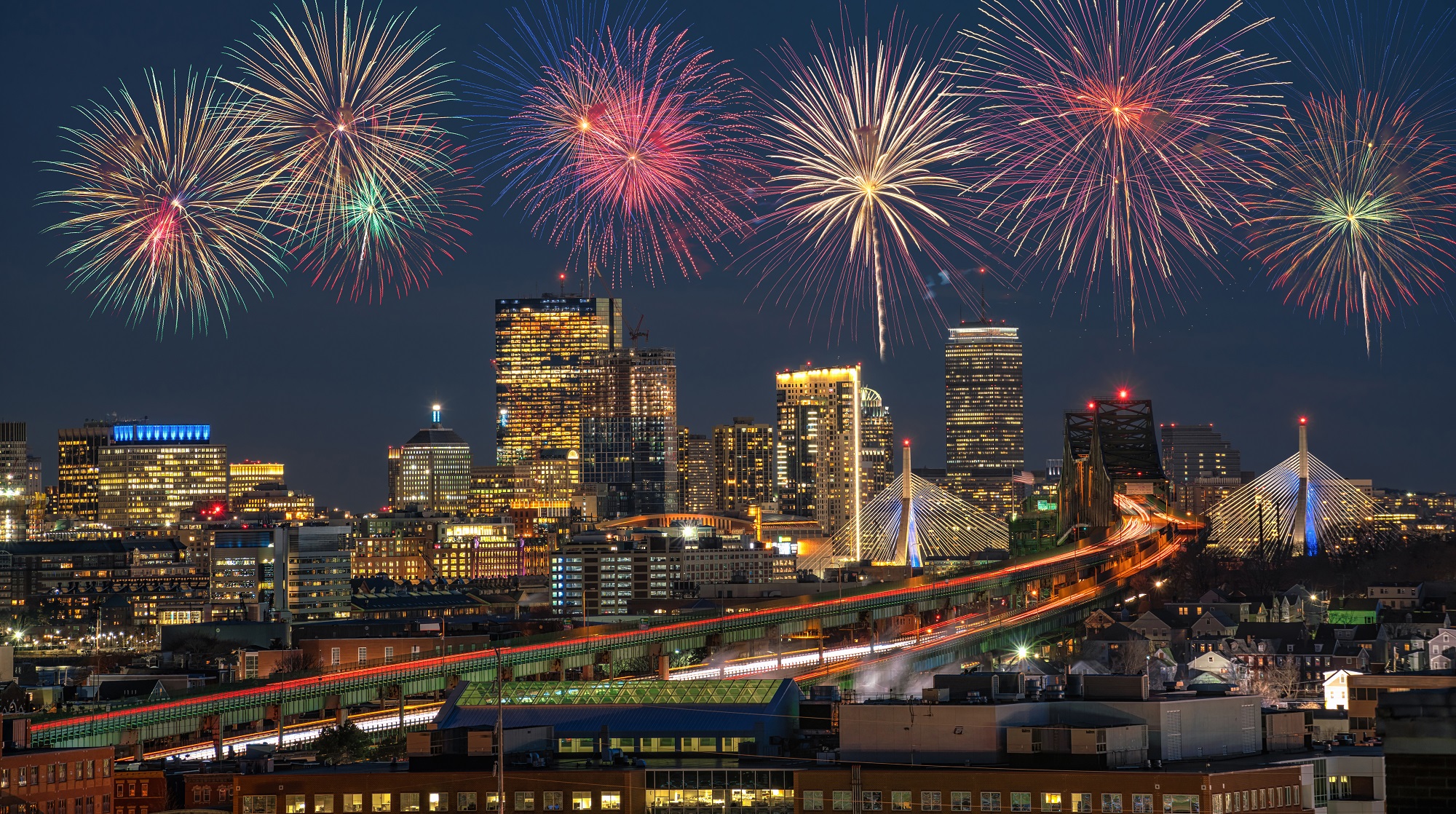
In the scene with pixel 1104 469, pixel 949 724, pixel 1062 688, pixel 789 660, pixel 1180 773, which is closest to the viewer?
pixel 1180 773

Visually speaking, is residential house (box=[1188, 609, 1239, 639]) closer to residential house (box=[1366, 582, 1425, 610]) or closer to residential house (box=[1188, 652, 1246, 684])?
residential house (box=[1188, 652, 1246, 684])

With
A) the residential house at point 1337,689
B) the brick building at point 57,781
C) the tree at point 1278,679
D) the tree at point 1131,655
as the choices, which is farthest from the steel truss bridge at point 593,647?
the residential house at point 1337,689

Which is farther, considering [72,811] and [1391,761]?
[72,811]

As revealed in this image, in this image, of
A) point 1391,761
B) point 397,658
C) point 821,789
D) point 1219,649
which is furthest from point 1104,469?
point 1391,761

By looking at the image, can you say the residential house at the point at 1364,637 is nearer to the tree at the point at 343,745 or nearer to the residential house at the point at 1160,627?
the residential house at the point at 1160,627

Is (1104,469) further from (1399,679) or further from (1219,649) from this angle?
(1399,679)

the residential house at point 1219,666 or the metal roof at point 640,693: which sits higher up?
the metal roof at point 640,693
